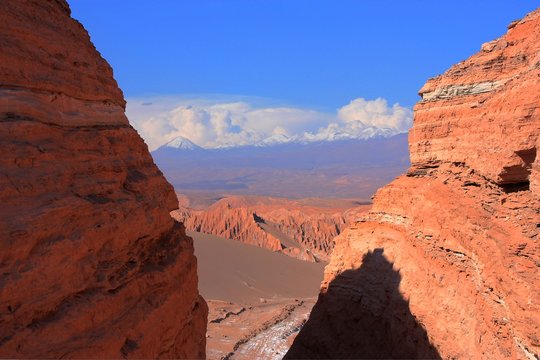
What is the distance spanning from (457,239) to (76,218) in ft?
29.5

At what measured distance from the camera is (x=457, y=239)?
12961 millimetres

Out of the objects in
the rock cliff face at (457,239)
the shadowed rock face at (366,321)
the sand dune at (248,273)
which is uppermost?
the rock cliff face at (457,239)

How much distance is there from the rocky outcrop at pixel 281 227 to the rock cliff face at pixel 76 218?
1688 inches

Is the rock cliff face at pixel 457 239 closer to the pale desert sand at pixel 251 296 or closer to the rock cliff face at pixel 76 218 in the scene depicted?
the rock cliff face at pixel 76 218

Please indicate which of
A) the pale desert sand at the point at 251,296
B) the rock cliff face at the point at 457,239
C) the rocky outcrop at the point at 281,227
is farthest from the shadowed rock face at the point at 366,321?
the rocky outcrop at the point at 281,227

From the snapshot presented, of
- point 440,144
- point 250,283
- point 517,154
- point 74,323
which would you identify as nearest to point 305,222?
point 250,283

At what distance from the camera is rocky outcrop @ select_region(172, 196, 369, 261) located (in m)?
56.2

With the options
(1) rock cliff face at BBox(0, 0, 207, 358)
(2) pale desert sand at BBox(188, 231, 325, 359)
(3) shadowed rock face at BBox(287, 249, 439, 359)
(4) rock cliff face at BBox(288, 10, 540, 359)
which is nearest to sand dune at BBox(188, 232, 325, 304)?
(2) pale desert sand at BBox(188, 231, 325, 359)

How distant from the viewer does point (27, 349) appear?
6.38m

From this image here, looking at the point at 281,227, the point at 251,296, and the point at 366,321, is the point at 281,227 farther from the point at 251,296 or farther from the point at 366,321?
the point at 366,321

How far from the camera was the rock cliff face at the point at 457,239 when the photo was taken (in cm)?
1070

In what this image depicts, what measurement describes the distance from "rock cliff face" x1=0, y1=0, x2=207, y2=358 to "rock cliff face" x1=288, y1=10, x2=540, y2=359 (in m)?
Answer: 6.04

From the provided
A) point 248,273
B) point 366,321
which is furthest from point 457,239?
point 248,273

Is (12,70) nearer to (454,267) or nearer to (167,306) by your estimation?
(167,306)
